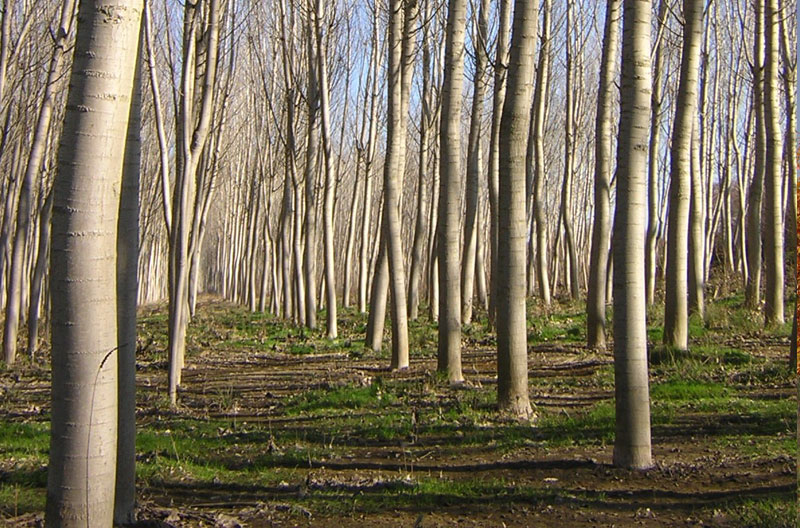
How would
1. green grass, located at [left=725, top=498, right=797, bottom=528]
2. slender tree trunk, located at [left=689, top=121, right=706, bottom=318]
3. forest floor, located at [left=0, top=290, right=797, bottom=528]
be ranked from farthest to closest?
slender tree trunk, located at [left=689, top=121, right=706, bottom=318] < forest floor, located at [left=0, top=290, right=797, bottom=528] < green grass, located at [left=725, top=498, right=797, bottom=528]

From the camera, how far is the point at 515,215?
6.12 m

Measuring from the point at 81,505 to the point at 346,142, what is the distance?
2828cm

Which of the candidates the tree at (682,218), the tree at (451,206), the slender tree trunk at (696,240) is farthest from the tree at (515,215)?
the slender tree trunk at (696,240)

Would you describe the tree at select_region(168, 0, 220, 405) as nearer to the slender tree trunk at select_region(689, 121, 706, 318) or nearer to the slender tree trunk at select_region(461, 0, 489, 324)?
the slender tree trunk at select_region(461, 0, 489, 324)

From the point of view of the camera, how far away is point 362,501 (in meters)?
4.29

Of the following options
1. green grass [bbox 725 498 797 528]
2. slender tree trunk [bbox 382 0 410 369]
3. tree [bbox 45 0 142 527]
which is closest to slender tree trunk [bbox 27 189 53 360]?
slender tree trunk [bbox 382 0 410 369]

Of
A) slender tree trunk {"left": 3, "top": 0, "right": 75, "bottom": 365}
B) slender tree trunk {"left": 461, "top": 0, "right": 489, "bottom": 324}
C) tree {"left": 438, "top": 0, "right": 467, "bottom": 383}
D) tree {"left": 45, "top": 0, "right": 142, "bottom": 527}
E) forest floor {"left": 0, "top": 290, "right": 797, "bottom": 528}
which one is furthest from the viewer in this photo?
slender tree trunk {"left": 461, "top": 0, "right": 489, "bottom": 324}

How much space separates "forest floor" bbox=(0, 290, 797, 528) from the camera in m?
4.08

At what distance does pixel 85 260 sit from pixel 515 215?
154 inches

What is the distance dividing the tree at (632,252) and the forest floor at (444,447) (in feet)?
0.88

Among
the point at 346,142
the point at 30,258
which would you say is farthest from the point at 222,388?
the point at 346,142

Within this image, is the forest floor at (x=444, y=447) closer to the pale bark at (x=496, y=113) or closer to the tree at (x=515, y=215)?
the tree at (x=515, y=215)

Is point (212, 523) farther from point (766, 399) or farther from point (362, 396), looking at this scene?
point (766, 399)

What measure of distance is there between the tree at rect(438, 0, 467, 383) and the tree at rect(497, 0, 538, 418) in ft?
4.93
